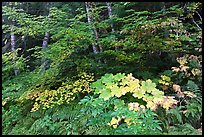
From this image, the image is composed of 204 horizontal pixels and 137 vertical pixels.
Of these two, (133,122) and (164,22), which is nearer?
(133,122)

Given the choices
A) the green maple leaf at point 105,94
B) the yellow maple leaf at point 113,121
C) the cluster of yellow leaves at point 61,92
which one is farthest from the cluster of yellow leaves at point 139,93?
the cluster of yellow leaves at point 61,92

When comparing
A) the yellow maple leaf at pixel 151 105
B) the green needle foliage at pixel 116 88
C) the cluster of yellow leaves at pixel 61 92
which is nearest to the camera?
the yellow maple leaf at pixel 151 105

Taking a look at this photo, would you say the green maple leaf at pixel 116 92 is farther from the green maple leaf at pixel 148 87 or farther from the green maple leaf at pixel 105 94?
the green maple leaf at pixel 148 87

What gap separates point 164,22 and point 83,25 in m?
1.37

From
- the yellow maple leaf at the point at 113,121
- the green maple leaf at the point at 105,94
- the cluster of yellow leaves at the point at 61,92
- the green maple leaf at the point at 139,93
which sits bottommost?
the yellow maple leaf at the point at 113,121

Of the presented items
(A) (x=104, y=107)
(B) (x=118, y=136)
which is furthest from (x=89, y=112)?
(B) (x=118, y=136)

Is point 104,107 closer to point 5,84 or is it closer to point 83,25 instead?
point 83,25

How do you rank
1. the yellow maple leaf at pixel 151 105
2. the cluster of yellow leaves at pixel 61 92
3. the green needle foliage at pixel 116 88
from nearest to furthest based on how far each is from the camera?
the yellow maple leaf at pixel 151 105 → the green needle foliage at pixel 116 88 → the cluster of yellow leaves at pixel 61 92

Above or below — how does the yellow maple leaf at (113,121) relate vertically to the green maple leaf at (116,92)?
below

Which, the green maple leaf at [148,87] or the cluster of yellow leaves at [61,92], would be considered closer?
the green maple leaf at [148,87]

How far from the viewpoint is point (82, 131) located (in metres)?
2.59

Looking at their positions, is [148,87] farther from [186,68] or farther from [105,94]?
[186,68]

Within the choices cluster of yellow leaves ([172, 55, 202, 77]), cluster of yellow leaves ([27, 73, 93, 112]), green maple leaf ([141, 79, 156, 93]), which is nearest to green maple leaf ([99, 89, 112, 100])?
green maple leaf ([141, 79, 156, 93])

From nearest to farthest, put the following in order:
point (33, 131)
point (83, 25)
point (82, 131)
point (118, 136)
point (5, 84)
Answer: point (118, 136) < point (82, 131) < point (33, 131) < point (83, 25) < point (5, 84)
